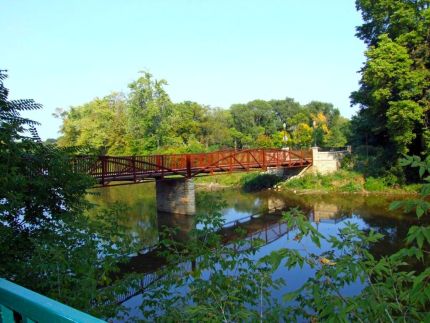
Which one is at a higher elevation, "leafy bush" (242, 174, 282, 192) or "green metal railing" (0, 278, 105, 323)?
"green metal railing" (0, 278, 105, 323)

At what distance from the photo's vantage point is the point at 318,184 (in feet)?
90.8

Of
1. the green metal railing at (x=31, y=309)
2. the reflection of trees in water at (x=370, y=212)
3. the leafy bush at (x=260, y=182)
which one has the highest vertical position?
the green metal railing at (x=31, y=309)

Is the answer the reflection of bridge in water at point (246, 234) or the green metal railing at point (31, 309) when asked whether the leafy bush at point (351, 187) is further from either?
the green metal railing at point (31, 309)

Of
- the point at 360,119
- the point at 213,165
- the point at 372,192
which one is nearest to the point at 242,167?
the point at 213,165

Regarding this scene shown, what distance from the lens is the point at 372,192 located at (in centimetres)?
2470

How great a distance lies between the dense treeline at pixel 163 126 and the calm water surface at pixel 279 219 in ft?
33.1

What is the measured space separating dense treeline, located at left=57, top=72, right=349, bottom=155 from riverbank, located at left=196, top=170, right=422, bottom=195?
742 cm

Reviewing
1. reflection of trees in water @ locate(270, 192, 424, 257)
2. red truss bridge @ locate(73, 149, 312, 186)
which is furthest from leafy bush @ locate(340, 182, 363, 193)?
red truss bridge @ locate(73, 149, 312, 186)

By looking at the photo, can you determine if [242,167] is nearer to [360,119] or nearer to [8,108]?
[360,119]

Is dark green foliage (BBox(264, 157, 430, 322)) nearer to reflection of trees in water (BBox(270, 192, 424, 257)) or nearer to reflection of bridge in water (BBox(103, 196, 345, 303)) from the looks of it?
reflection of bridge in water (BBox(103, 196, 345, 303))

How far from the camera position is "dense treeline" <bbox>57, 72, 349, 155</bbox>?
3931 cm

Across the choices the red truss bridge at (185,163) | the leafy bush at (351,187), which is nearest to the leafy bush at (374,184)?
the leafy bush at (351,187)

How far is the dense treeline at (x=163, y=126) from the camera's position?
39312 millimetres

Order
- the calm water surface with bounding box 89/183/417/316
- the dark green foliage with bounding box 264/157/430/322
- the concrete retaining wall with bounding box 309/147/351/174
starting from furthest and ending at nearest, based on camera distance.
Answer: the concrete retaining wall with bounding box 309/147/351/174, the calm water surface with bounding box 89/183/417/316, the dark green foliage with bounding box 264/157/430/322
